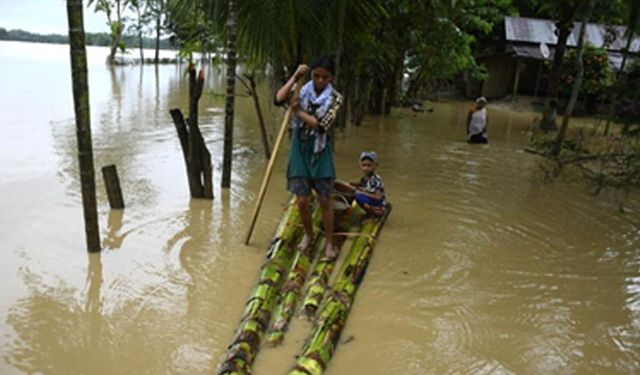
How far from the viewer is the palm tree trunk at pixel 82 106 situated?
4094 millimetres

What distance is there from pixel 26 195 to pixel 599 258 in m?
6.58

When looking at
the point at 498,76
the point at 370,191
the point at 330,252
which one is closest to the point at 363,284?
the point at 330,252

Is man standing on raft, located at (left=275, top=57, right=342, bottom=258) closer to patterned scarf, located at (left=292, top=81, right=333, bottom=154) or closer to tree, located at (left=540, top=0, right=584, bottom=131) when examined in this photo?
patterned scarf, located at (left=292, top=81, right=333, bottom=154)

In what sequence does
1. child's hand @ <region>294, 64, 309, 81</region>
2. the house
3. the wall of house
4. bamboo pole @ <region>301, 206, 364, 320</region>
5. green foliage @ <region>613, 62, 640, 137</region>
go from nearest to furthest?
bamboo pole @ <region>301, 206, 364, 320</region>
child's hand @ <region>294, 64, 309, 81</region>
green foliage @ <region>613, 62, 640, 137</region>
the house
the wall of house

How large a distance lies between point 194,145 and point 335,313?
10.5 ft

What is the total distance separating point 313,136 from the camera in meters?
4.18

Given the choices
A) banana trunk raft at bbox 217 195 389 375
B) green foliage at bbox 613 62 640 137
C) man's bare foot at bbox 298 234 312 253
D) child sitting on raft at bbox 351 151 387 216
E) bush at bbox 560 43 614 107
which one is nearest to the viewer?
banana trunk raft at bbox 217 195 389 375

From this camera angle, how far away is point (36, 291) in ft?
13.4

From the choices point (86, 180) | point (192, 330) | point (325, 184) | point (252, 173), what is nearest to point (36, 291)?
point (86, 180)

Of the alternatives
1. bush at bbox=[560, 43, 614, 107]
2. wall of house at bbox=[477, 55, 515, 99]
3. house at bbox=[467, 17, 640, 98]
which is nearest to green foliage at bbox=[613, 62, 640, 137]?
bush at bbox=[560, 43, 614, 107]

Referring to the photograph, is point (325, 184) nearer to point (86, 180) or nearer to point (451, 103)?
point (86, 180)

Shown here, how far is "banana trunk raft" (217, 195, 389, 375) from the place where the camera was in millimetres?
3154

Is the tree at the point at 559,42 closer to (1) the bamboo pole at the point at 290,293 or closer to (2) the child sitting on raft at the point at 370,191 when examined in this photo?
(2) the child sitting on raft at the point at 370,191

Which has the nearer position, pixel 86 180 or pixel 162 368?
pixel 162 368
